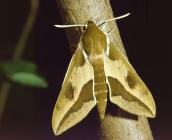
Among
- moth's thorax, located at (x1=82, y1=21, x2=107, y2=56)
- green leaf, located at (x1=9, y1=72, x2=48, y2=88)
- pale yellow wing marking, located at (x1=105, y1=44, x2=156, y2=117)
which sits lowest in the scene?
pale yellow wing marking, located at (x1=105, y1=44, x2=156, y2=117)

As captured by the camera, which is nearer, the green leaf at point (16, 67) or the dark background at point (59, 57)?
the green leaf at point (16, 67)

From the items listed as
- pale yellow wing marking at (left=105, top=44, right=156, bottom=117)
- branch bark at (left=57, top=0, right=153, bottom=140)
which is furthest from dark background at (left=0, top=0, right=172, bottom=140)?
branch bark at (left=57, top=0, right=153, bottom=140)

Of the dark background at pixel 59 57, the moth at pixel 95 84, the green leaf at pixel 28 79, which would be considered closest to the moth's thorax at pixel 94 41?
the moth at pixel 95 84

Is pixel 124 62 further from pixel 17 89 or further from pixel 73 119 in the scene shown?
pixel 17 89

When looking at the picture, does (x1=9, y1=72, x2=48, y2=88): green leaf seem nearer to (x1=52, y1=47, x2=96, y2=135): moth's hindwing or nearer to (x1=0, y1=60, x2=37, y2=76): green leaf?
(x1=0, y1=60, x2=37, y2=76): green leaf

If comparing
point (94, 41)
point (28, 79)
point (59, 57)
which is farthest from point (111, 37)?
point (59, 57)

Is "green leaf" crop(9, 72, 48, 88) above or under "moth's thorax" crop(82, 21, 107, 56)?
under

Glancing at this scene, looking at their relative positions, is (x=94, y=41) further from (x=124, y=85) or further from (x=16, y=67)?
(x=16, y=67)

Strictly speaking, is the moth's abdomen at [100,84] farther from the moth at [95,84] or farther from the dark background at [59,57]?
the dark background at [59,57]
